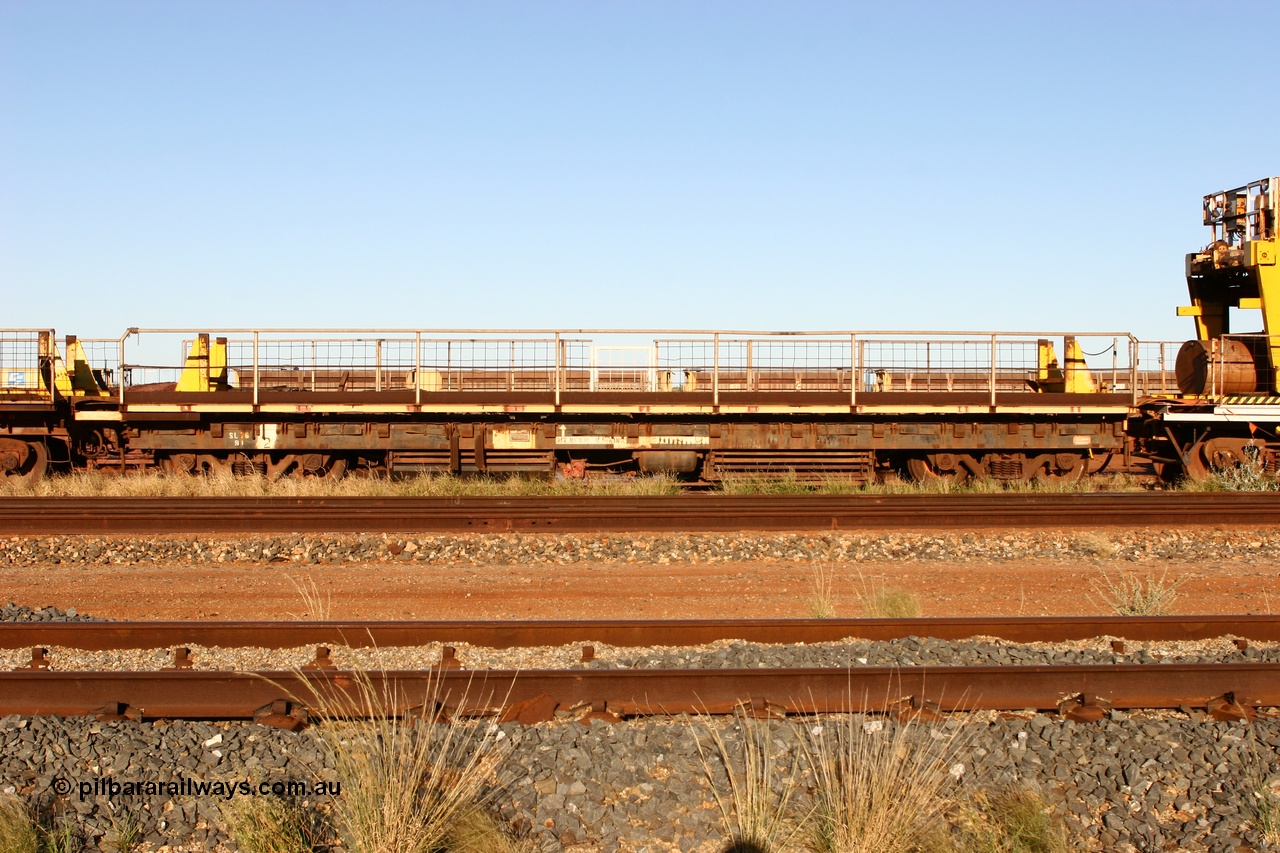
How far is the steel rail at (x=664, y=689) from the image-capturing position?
5.79m

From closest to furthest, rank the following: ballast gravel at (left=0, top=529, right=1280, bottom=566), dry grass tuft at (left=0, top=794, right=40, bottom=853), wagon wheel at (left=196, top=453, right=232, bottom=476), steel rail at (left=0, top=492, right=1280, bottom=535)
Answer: dry grass tuft at (left=0, top=794, right=40, bottom=853)
ballast gravel at (left=0, top=529, right=1280, bottom=566)
steel rail at (left=0, top=492, right=1280, bottom=535)
wagon wheel at (left=196, top=453, right=232, bottom=476)

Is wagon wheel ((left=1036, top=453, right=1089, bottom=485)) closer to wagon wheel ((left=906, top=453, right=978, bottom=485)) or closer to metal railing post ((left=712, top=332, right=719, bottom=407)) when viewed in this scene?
wagon wheel ((left=906, top=453, right=978, bottom=485))

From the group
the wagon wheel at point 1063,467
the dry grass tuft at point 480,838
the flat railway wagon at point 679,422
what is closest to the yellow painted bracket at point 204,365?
the flat railway wagon at point 679,422

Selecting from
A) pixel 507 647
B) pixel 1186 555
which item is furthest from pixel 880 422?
pixel 507 647

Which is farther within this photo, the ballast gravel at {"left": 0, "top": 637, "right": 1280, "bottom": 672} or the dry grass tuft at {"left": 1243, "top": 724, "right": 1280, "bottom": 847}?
the ballast gravel at {"left": 0, "top": 637, "right": 1280, "bottom": 672}

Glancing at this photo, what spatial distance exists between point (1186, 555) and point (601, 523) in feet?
22.0

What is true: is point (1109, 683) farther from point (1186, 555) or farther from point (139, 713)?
point (1186, 555)

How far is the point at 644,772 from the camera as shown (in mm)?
4941

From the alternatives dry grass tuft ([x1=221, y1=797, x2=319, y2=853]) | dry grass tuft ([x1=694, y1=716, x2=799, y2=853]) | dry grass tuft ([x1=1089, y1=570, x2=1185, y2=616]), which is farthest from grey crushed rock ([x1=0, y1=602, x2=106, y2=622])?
dry grass tuft ([x1=1089, y1=570, x2=1185, y2=616])

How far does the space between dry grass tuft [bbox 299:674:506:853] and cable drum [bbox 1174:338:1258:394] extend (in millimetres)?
17563

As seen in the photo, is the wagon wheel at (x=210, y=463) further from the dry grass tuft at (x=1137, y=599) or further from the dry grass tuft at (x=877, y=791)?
the dry grass tuft at (x=877, y=791)

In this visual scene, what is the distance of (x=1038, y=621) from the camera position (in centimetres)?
762

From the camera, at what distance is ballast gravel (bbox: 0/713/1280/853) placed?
4438 mm

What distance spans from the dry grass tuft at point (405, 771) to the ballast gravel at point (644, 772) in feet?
0.29
